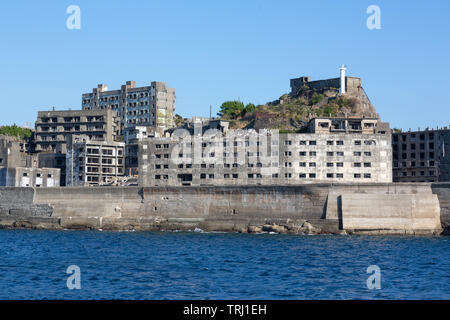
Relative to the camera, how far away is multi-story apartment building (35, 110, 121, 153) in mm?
144375

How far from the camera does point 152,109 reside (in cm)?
15338

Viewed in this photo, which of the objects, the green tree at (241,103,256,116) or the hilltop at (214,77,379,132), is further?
the green tree at (241,103,256,116)

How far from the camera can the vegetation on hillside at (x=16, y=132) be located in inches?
6152

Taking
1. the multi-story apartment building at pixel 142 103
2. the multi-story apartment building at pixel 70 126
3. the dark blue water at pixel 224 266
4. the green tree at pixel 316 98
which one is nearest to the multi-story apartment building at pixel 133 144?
the multi-story apartment building at pixel 70 126

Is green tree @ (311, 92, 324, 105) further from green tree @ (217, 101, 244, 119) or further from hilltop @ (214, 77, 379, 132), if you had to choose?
green tree @ (217, 101, 244, 119)

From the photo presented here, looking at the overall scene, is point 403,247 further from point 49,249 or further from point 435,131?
point 435,131

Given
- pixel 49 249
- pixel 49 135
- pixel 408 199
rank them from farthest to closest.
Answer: pixel 49 135 < pixel 408 199 < pixel 49 249

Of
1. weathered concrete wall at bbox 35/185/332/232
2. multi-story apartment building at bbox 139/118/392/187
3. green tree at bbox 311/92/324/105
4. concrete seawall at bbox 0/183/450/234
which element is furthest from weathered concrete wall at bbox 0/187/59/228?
green tree at bbox 311/92/324/105

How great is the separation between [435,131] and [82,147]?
6502 cm

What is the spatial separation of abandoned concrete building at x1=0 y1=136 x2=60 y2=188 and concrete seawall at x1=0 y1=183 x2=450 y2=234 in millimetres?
17823

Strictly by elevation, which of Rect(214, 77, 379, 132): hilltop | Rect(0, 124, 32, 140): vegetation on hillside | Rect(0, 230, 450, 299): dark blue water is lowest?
Rect(0, 230, 450, 299): dark blue water

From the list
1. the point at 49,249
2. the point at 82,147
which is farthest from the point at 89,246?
the point at 82,147

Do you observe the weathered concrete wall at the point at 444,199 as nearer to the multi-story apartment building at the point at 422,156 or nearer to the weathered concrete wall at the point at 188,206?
the weathered concrete wall at the point at 188,206

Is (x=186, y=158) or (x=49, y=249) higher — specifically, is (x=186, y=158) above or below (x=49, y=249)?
above
